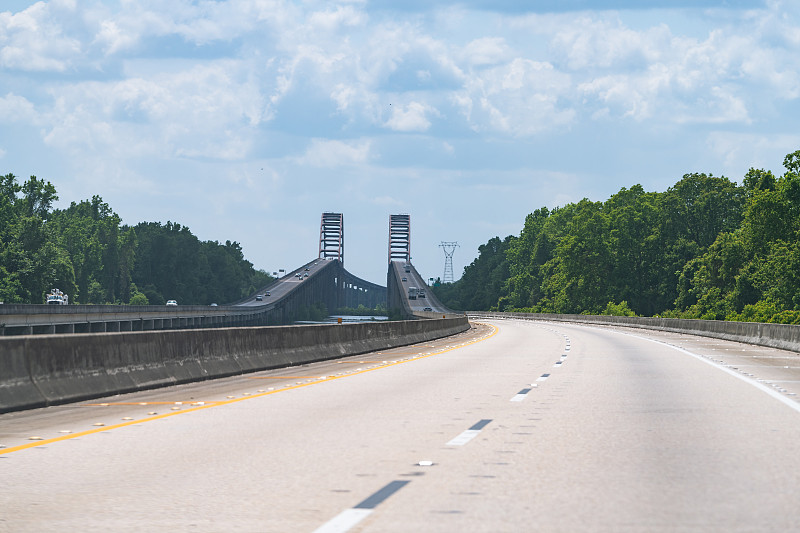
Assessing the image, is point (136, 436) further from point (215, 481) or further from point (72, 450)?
point (215, 481)

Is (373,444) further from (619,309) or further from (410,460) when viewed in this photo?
(619,309)

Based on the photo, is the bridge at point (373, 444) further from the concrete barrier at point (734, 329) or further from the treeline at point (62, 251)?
the treeline at point (62, 251)

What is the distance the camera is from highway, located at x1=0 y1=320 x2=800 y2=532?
6961 mm

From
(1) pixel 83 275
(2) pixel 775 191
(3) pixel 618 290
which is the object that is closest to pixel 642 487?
(2) pixel 775 191

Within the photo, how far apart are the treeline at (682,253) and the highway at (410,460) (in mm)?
56346

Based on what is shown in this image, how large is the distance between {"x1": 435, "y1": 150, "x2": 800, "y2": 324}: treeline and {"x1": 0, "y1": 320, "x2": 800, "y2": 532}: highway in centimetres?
5635

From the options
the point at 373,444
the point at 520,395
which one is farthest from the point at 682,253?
the point at 373,444

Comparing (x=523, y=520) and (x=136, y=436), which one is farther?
(x=136, y=436)

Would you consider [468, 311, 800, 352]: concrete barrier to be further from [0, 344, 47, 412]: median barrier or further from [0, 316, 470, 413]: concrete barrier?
[0, 344, 47, 412]: median barrier

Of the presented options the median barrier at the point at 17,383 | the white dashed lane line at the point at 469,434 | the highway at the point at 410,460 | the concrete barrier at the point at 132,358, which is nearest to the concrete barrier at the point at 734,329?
the concrete barrier at the point at 132,358

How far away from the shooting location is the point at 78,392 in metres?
15.4

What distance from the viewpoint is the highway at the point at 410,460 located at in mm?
6961

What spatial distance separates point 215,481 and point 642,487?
303 cm

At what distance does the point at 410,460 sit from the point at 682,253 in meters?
122
